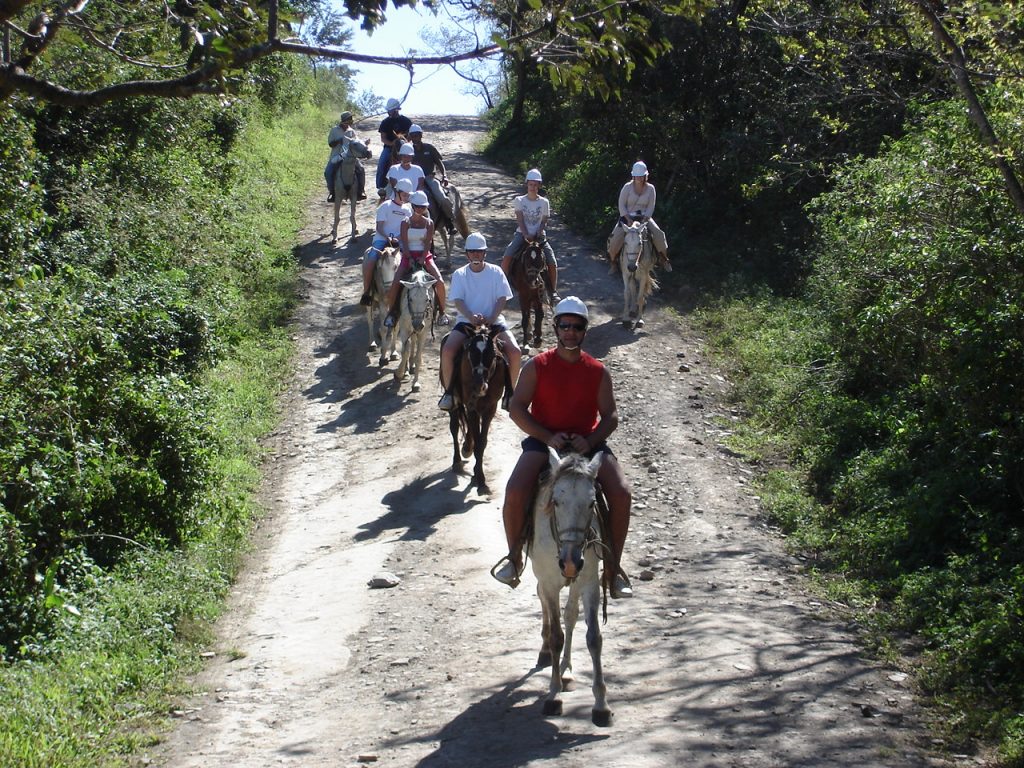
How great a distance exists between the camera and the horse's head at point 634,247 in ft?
57.7

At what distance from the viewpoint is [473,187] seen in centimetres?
2917

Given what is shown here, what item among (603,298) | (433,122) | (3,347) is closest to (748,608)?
(3,347)

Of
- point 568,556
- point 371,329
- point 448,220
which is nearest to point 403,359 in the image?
point 371,329

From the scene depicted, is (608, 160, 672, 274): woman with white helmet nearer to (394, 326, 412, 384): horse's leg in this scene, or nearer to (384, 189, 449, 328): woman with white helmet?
(384, 189, 449, 328): woman with white helmet

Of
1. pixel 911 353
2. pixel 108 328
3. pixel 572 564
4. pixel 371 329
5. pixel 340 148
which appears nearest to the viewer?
pixel 572 564

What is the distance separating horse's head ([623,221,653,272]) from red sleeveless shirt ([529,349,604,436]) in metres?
10.3

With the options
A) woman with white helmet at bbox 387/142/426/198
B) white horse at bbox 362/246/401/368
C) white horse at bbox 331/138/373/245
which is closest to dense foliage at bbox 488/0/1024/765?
white horse at bbox 362/246/401/368

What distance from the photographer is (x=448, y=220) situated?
20.3 meters

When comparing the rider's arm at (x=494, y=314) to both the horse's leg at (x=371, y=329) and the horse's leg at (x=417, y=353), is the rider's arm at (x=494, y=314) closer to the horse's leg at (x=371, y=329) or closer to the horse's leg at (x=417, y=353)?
the horse's leg at (x=417, y=353)

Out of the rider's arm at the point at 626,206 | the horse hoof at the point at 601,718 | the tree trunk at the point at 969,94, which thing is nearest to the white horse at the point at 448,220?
the rider's arm at the point at 626,206

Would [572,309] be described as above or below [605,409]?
above

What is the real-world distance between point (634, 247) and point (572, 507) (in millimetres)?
11280

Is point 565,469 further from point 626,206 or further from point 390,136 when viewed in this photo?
point 390,136

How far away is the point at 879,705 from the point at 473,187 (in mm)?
22999
